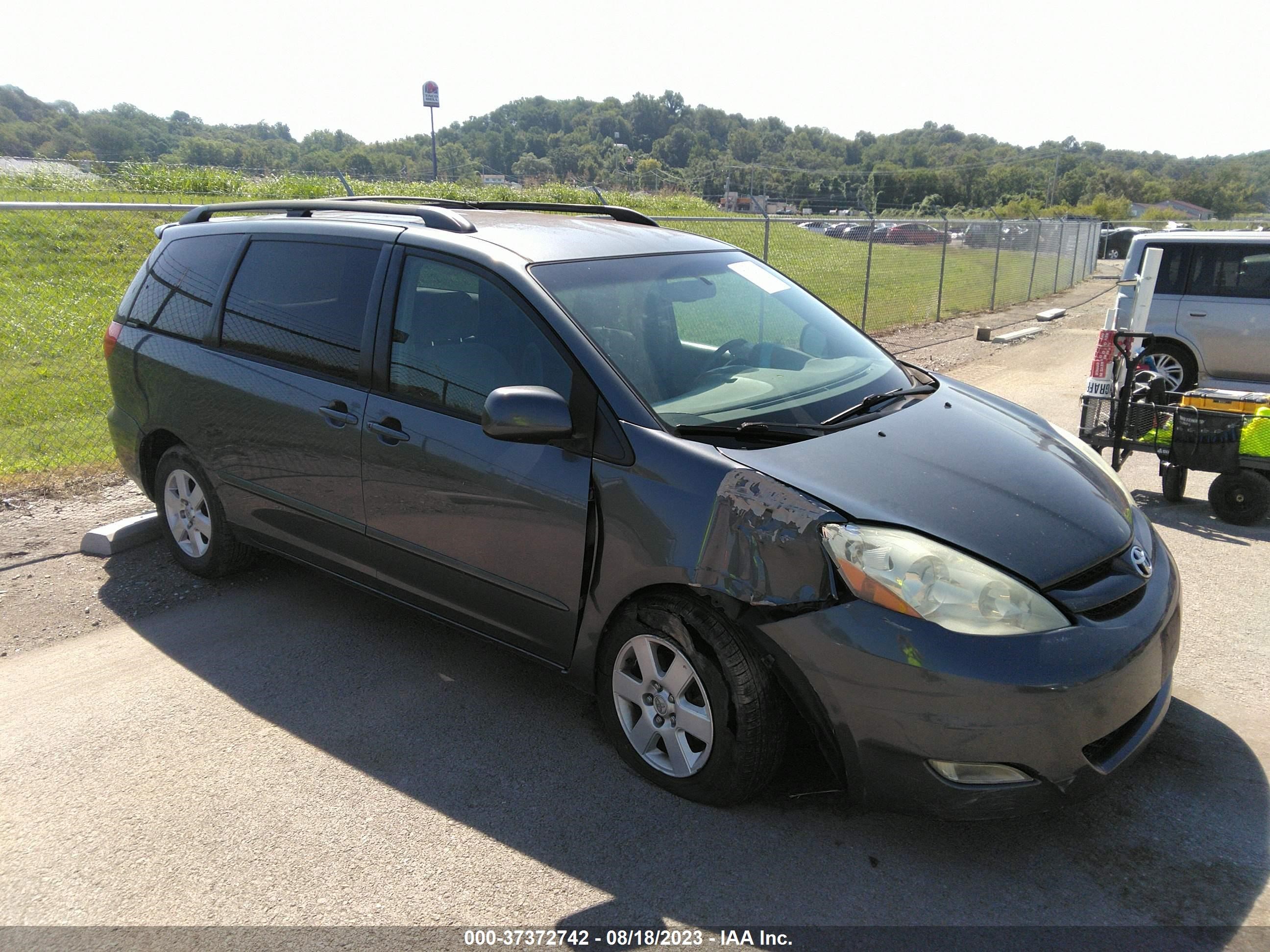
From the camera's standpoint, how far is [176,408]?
4.55m

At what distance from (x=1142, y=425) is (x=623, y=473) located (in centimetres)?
479

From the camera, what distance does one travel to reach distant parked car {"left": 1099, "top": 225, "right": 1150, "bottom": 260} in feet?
136

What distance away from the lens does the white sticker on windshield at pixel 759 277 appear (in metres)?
4.16

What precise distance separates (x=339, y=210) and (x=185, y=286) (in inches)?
36.5

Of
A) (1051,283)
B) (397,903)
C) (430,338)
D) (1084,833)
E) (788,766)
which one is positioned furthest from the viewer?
(1051,283)

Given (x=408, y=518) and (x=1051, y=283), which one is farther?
(x=1051, y=283)

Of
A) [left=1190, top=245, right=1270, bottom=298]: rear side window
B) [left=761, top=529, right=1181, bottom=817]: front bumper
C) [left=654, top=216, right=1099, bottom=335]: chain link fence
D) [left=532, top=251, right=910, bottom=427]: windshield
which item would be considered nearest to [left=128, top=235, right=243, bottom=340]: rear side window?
[left=532, top=251, right=910, bottom=427]: windshield

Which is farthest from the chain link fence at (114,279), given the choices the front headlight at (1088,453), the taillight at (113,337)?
the front headlight at (1088,453)

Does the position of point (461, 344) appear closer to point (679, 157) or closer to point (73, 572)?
point (73, 572)

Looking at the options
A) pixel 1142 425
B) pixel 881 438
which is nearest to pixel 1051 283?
pixel 1142 425

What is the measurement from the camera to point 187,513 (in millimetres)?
4773

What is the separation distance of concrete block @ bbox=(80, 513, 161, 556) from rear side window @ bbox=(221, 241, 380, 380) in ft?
5.26

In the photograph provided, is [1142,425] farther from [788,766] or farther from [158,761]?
[158,761]

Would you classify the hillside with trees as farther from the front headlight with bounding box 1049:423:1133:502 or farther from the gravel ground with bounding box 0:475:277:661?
the front headlight with bounding box 1049:423:1133:502
